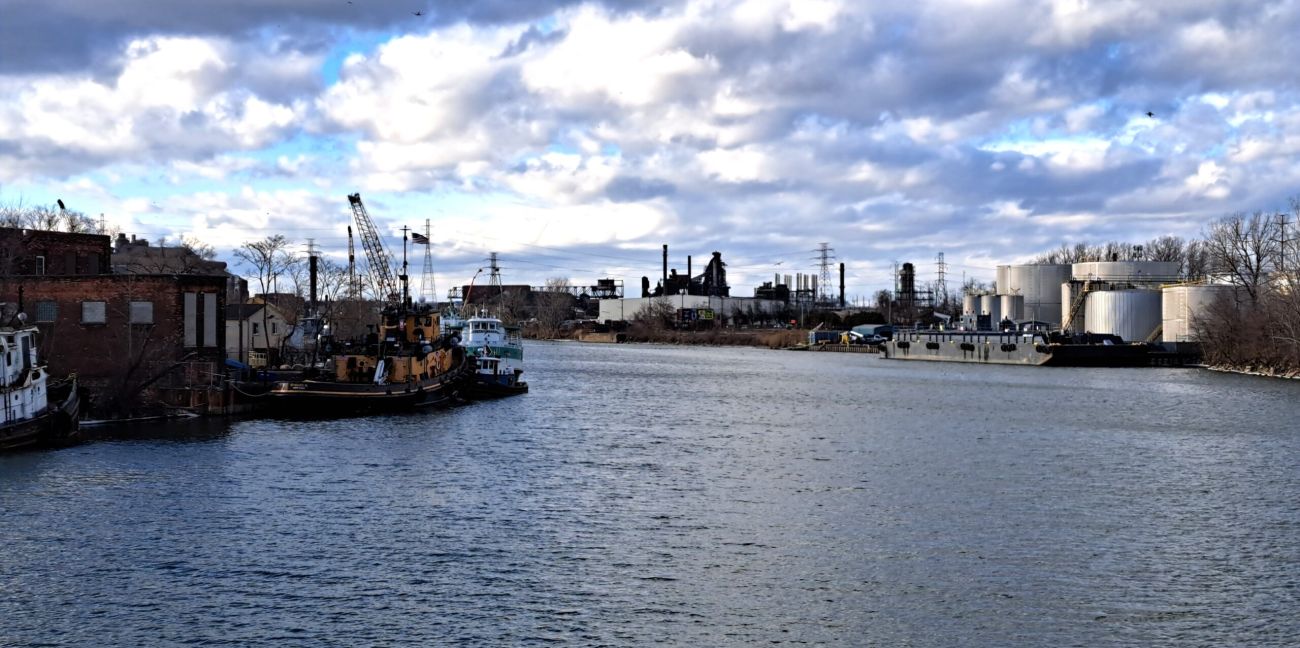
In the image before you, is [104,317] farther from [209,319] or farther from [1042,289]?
[1042,289]

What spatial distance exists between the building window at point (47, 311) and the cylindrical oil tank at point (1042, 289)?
13569 cm

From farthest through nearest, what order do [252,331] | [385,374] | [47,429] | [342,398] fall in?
[252,331] < [385,374] < [342,398] < [47,429]

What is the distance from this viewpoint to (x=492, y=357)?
8275 centimetres

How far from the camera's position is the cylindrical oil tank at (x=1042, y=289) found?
16662 centimetres

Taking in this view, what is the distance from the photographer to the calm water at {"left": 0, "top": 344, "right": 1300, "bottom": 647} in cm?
2253

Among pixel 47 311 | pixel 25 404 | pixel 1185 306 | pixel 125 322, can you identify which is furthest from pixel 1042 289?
pixel 25 404

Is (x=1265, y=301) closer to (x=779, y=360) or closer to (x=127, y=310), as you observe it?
(x=779, y=360)

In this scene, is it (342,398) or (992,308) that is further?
(992,308)

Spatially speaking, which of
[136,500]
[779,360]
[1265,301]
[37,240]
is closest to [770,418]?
[136,500]

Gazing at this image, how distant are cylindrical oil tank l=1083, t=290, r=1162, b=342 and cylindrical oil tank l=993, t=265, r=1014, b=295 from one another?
33.7 m

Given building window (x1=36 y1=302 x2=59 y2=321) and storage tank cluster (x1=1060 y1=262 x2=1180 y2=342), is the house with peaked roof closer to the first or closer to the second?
building window (x1=36 y1=302 x2=59 y2=321)

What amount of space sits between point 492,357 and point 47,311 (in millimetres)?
30478

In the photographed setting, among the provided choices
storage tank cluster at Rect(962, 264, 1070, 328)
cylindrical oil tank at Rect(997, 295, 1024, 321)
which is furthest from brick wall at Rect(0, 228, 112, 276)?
cylindrical oil tank at Rect(997, 295, 1024, 321)

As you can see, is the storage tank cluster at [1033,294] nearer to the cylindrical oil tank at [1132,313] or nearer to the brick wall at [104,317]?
the cylindrical oil tank at [1132,313]
